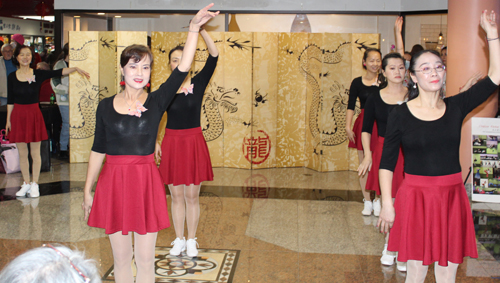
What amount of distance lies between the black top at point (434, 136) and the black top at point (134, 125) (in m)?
1.15

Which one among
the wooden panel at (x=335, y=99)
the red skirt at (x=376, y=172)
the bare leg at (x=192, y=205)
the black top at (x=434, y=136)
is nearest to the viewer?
the black top at (x=434, y=136)

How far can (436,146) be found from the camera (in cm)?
245

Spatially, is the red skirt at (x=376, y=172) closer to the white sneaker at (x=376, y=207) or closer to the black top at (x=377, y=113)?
the black top at (x=377, y=113)

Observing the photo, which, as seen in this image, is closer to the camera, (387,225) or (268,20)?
(387,225)

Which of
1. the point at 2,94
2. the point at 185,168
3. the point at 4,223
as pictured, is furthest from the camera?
the point at 2,94

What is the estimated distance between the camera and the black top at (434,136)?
2455 millimetres

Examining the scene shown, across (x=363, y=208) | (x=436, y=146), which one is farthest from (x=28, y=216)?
(x=436, y=146)

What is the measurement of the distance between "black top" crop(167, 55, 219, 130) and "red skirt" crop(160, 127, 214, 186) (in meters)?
0.06

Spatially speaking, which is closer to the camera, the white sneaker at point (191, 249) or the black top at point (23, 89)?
the white sneaker at point (191, 249)

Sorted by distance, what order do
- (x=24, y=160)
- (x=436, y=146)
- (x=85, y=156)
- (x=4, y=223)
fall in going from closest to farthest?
(x=436, y=146), (x=4, y=223), (x=24, y=160), (x=85, y=156)

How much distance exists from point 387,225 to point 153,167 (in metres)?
1.26

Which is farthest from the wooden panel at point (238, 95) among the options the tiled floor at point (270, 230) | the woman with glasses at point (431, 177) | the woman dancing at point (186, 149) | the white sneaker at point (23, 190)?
the woman with glasses at point (431, 177)

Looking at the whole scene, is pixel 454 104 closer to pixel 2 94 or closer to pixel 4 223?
pixel 4 223

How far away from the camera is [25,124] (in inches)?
212
